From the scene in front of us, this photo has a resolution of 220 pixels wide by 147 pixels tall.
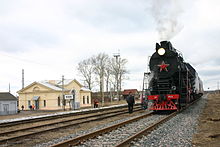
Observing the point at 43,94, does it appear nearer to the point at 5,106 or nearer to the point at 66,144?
the point at 5,106

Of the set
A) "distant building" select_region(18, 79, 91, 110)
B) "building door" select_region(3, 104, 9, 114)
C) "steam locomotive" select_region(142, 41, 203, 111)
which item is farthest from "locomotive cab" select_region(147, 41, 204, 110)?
"distant building" select_region(18, 79, 91, 110)

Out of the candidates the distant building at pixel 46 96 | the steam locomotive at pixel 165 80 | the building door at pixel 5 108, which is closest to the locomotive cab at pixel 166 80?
the steam locomotive at pixel 165 80

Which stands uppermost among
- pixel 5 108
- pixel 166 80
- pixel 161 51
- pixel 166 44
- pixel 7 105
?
pixel 166 44

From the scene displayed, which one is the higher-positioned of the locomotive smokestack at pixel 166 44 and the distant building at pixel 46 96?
the locomotive smokestack at pixel 166 44

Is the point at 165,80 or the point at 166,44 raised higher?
the point at 166,44

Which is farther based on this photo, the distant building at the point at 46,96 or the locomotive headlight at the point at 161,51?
the distant building at the point at 46,96

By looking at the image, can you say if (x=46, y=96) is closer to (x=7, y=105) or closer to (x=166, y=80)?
(x=7, y=105)

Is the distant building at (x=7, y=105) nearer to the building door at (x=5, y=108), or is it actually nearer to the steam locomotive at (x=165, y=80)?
the building door at (x=5, y=108)

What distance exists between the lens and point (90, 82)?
6862 cm

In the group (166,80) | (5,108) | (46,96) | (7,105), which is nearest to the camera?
(166,80)

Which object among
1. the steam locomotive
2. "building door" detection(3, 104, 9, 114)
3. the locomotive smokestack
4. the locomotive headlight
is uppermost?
the locomotive smokestack

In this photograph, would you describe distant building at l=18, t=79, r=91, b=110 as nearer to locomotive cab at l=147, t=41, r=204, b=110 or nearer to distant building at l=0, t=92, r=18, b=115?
distant building at l=0, t=92, r=18, b=115

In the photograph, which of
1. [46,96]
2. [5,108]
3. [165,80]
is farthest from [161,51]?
[46,96]

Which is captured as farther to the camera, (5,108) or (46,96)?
(46,96)
